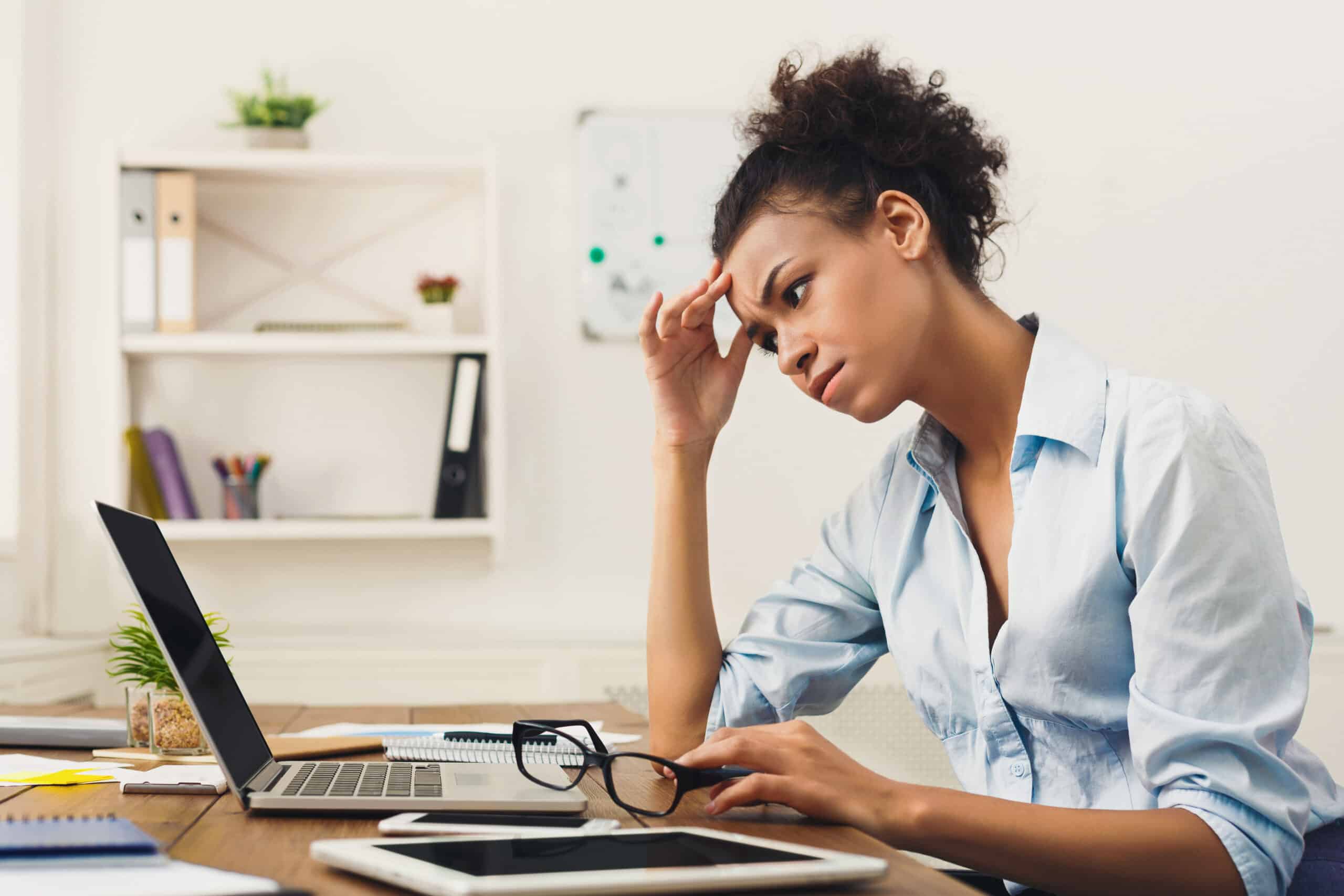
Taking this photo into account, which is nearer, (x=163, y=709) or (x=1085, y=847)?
(x=1085, y=847)

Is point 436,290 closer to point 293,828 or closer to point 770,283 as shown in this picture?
point 770,283

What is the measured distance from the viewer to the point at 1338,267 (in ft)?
8.79

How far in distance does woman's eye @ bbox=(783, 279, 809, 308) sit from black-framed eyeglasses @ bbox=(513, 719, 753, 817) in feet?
1.47

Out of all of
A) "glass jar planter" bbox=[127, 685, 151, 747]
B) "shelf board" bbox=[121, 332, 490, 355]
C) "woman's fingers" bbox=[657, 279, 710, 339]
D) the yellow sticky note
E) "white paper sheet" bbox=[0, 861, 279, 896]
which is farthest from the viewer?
"shelf board" bbox=[121, 332, 490, 355]

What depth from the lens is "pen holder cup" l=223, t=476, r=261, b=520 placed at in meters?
2.36

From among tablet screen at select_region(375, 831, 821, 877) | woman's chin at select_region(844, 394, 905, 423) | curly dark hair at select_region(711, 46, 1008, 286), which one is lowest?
tablet screen at select_region(375, 831, 821, 877)

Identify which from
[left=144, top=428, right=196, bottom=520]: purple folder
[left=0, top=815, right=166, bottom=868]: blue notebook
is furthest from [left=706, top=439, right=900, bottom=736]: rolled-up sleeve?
[left=144, top=428, right=196, bottom=520]: purple folder

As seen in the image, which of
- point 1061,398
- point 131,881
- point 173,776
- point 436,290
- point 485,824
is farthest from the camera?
point 436,290

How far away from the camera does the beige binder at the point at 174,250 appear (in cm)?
230

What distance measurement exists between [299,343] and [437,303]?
0.91 feet

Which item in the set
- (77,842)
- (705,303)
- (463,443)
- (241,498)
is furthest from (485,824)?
(241,498)

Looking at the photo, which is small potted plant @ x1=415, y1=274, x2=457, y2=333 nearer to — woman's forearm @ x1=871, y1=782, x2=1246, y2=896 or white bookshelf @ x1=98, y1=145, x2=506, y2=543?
white bookshelf @ x1=98, y1=145, x2=506, y2=543

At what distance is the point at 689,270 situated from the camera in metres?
2.57

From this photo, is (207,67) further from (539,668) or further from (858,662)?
(858,662)
